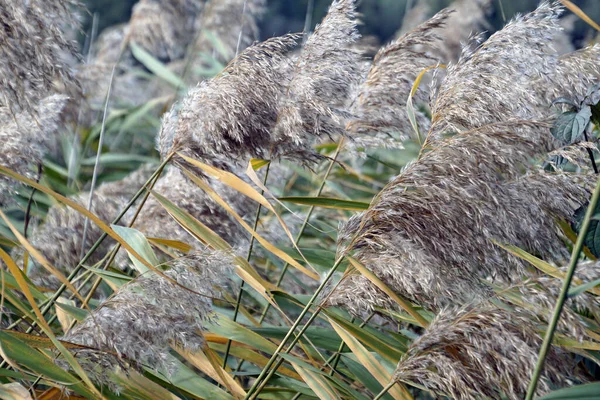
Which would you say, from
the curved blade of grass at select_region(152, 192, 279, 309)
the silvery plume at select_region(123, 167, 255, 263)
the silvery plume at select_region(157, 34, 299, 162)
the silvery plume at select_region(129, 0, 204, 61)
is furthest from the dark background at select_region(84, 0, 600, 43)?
the curved blade of grass at select_region(152, 192, 279, 309)

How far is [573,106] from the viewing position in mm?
1607

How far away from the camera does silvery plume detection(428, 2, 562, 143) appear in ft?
5.31

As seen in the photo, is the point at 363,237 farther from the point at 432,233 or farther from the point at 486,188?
the point at 486,188

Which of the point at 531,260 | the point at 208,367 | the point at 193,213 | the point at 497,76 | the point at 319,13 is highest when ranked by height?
the point at 319,13

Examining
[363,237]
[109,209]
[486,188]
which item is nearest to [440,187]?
[486,188]

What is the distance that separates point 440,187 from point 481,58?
460mm

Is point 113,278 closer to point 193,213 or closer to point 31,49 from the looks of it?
point 193,213

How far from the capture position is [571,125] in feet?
4.94

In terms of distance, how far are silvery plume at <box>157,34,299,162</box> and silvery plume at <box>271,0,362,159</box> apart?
0.04 metres

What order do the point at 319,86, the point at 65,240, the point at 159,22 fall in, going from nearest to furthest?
the point at 319,86 < the point at 65,240 < the point at 159,22

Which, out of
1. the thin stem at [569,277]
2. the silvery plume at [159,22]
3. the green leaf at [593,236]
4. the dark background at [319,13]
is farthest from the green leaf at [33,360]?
the dark background at [319,13]

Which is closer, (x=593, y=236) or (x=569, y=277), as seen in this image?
(x=569, y=277)

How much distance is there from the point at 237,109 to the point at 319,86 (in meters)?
0.26

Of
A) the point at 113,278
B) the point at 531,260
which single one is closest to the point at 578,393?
the point at 531,260
